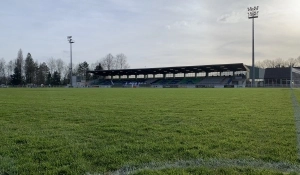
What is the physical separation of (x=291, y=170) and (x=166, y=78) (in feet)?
267

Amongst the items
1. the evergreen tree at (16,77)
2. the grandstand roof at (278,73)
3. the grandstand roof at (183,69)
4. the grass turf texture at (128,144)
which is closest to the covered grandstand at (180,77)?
the grandstand roof at (183,69)

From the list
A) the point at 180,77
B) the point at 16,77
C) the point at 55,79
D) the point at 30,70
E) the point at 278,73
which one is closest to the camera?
the point at 278,73

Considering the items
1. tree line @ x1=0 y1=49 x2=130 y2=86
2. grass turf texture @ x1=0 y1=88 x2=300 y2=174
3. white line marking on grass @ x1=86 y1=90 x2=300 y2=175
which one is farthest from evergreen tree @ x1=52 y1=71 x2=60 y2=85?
white line marking on grass @ x1=86 y1=90 x2=300 y2=175

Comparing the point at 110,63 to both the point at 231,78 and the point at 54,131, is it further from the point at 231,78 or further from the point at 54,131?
the point at 54,131

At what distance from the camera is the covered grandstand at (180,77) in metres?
70.1

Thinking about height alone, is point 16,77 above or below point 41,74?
below

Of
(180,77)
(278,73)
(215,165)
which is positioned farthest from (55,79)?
(215,165)

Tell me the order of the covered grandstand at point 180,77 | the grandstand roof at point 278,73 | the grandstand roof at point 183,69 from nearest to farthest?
the grandstand roof at point 183,69
the covered grandstand at point 180,77
the grandstand roof at point 278,73

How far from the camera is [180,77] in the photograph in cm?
8312

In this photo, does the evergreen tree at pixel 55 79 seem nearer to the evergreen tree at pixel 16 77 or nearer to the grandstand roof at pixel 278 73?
the evergreen tree at pixel 16 77

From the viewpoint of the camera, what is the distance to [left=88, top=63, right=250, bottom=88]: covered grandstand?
70.1m

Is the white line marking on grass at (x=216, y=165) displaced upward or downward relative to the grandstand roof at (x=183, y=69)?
downward

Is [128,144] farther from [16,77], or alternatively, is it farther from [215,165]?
[16,77]

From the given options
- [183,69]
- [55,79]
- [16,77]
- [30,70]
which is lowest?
[55,79]
